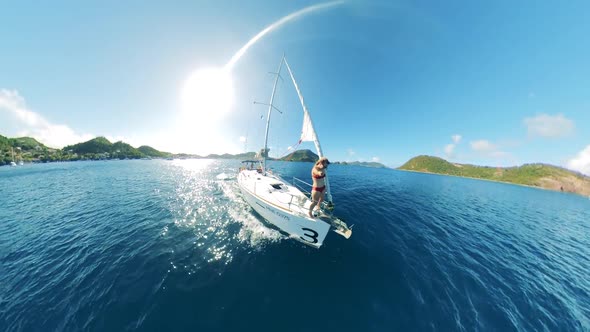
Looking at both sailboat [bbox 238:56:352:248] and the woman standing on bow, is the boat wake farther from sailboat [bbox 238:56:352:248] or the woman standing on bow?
the woman standing on bow

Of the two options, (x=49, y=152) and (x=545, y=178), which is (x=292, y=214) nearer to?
(x=49, y=152)

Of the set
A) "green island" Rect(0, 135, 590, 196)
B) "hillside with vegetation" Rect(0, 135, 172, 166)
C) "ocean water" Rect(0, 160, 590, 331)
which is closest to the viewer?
"ocean water" Rect(0, 160, 590, 331)

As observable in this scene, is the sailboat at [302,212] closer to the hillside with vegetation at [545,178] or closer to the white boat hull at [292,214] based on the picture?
the white boat hull at [292,214]

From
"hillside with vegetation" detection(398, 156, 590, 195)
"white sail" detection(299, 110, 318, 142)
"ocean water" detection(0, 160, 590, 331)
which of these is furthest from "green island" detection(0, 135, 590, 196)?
"ocean water" detection(0, 160, 590, 331)

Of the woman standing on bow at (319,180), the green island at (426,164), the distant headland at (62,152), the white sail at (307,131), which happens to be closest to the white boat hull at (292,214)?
the woman standing on bow at (319,180)

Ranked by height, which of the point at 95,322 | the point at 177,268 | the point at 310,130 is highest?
the point at 310,130

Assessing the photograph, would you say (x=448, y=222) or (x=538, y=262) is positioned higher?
(x=448, y=222)

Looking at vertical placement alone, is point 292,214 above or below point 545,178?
below

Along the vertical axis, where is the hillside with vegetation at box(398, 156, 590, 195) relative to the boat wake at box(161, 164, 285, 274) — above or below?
above

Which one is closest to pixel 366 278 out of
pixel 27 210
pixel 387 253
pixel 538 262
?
pixel 387 253

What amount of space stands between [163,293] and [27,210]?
21.5 meters

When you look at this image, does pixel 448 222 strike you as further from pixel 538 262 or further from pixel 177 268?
pixel 177 268

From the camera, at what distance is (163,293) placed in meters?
6.87

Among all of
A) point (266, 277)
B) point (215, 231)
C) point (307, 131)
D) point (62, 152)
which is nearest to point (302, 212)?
point (266, 277)
